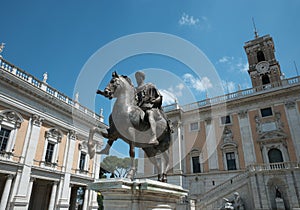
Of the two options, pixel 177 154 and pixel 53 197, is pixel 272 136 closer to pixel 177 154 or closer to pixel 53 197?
pixel 177 154

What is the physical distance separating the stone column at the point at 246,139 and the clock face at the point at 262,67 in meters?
11.0

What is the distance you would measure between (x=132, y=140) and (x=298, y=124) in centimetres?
2281

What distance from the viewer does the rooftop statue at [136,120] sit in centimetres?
366

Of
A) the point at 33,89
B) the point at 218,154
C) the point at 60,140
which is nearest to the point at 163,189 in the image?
the point at 33,89

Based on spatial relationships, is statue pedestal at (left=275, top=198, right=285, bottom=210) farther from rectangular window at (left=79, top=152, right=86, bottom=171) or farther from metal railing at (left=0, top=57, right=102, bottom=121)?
metal railing at (left=0, top=57, right=102, bottom=121)

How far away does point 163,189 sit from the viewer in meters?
3.32

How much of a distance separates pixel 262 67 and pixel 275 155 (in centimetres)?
1569

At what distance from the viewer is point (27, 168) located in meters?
15.4

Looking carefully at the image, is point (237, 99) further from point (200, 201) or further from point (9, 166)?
point (9, 166)

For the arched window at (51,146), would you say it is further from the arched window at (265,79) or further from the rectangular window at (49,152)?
the arched window at (265,79)

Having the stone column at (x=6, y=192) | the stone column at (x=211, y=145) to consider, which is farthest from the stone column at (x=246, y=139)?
the stone column at (x=6, y=192)

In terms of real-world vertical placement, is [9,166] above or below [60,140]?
below

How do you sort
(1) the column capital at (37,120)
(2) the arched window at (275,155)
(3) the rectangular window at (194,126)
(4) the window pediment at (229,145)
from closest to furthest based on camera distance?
1. (1) the column capital at (37,120)
2. (2) the arched window at (275,155)
3. (4) the window pediment at (229,145)
4. (3) the rectangular window at (194,126)

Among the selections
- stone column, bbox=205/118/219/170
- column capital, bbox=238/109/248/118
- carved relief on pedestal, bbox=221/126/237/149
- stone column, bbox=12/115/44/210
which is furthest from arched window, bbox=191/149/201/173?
stone column, bbox=12/115/44/210
